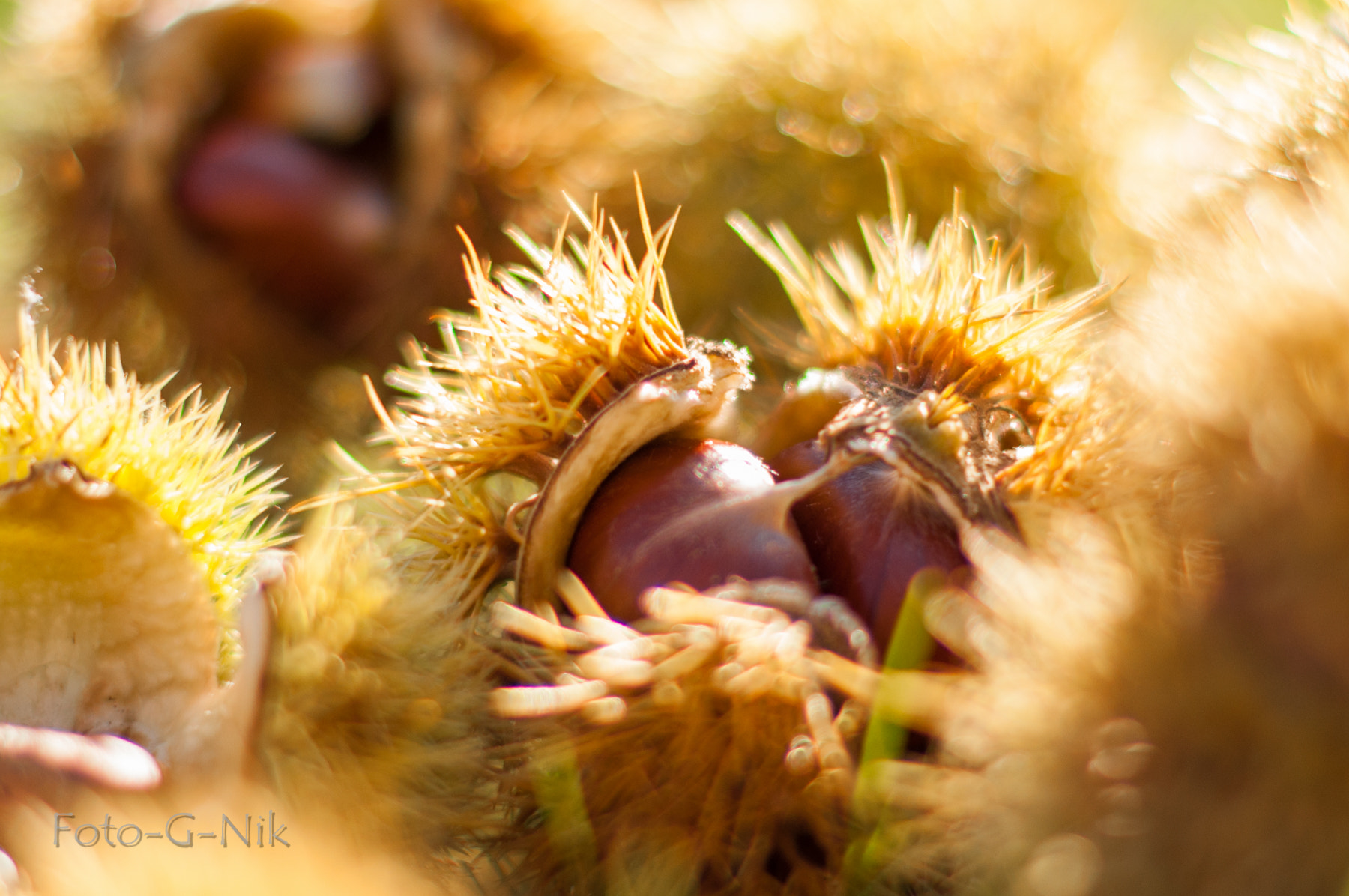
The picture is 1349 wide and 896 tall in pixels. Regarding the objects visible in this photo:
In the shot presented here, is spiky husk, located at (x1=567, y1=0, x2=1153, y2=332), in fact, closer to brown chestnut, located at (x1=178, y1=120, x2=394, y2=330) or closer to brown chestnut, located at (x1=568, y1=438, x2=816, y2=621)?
brown chestnut, located at (x1=178, y1=120, x2=394, y2=330)

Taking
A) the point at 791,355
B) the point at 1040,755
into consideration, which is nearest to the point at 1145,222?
the point at 791,355

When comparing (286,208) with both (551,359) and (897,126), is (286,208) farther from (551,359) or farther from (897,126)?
(897,126)

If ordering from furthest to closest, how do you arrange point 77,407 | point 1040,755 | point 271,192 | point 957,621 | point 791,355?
point 271,192 → point 791,355 → point 77,407 → point 957,621 → point 1040,755

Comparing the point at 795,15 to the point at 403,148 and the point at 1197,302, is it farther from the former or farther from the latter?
the point at 1197,302

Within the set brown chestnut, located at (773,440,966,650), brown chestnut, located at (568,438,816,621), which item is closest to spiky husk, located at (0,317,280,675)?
brown chestnut, located at (568,438,816,621)

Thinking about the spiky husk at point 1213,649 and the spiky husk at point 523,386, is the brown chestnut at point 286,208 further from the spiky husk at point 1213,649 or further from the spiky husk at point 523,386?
the spiky husk at point 1213,649

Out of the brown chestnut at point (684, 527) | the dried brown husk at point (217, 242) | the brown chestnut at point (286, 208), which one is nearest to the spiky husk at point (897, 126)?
the dried brown husk at point (217, 242)
